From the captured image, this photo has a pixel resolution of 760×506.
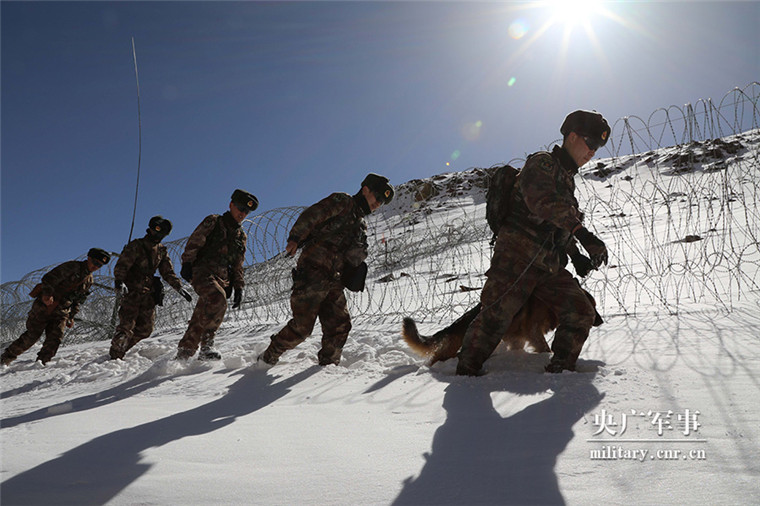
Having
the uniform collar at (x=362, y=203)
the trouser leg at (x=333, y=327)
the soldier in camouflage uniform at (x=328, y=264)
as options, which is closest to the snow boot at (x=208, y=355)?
the soldier in camouflage uniform at (x=328, y=264)

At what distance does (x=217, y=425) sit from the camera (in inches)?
66.6

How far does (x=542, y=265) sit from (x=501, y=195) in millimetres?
478

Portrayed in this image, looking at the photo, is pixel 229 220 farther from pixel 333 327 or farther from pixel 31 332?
pixel 31 332

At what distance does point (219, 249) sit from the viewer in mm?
3932

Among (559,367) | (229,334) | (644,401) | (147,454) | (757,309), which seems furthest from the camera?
(229,334)

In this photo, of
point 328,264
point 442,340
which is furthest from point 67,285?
point 442,340

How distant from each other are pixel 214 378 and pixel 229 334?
111 inches

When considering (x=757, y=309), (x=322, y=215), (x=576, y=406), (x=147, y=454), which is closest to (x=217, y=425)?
(x=147, y=454)

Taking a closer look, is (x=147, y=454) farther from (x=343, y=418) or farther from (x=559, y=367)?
(x=559, y=367)

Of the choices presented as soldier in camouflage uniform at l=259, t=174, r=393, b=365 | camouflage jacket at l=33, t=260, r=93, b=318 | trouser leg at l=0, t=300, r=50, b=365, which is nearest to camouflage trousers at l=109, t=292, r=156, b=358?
camouflage jacket at l=33, t=260, r=93, b=318

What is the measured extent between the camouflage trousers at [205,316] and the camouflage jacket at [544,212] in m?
2.73

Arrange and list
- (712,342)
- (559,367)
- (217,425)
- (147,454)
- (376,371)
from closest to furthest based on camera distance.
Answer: (147,454)
(217,425)
(559,367)
(712,342)
(376,371)

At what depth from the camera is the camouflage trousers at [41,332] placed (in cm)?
471

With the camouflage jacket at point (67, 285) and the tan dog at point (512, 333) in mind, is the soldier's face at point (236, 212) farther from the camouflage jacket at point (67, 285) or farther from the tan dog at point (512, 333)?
the camouflage jacket at point (67, 285)
